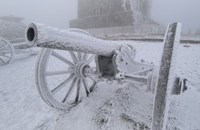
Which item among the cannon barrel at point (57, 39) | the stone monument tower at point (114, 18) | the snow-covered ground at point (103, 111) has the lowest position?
the snow-covered ground at point (103, 111)

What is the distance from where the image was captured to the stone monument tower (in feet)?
68.2

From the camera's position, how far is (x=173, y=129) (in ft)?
8.31

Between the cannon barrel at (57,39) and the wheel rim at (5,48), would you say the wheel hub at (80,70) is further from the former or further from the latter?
the wheel rim at (5,48)

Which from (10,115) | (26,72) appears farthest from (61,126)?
(26,72)

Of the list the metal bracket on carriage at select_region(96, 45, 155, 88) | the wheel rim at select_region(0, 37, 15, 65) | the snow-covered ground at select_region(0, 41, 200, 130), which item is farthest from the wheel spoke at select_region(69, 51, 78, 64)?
the wheel rim at select_region(0, 37, 15, 65)

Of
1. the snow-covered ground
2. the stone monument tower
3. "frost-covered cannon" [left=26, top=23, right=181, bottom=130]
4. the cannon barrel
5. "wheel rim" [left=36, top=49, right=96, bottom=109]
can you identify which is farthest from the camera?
the stone monument tower

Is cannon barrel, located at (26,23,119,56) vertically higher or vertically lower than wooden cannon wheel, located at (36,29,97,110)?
higher

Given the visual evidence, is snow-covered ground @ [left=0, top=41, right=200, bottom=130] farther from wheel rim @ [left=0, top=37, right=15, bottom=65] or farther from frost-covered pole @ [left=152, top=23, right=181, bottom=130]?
wheel rim @ [left=0, top=37, right=15, bottom=65]

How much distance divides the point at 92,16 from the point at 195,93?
2307 cm

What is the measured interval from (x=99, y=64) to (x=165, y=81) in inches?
61.8

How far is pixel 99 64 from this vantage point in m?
3.18

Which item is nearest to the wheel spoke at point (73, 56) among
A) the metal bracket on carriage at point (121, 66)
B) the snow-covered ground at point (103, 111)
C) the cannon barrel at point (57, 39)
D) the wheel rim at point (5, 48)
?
the metal bracket on carriage at point (121, 66)

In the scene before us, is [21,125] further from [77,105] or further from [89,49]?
[89,49]

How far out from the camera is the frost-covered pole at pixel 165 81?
1.75 metres
